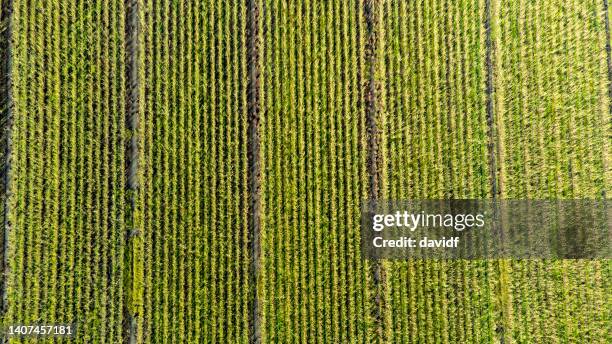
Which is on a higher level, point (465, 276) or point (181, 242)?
point (181, 242)

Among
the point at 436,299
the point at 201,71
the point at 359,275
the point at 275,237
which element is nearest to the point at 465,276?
the point at 436,299

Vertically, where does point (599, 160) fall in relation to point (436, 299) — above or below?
above

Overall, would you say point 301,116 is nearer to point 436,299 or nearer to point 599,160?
point 436,299

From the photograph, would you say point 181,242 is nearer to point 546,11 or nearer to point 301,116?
point 301,116

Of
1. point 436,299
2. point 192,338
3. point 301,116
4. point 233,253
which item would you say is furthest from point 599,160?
point 192,338

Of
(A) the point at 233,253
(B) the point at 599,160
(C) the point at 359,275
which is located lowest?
(C) the point at 359,275

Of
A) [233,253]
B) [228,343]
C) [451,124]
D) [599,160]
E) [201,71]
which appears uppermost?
[201,71]
